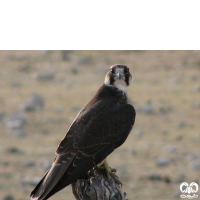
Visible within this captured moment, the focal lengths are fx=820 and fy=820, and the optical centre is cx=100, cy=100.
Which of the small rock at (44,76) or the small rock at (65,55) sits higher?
the small rock at (65,55)

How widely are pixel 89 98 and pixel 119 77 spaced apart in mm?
8276

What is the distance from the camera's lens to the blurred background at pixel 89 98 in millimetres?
12273

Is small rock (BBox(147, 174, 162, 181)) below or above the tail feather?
above

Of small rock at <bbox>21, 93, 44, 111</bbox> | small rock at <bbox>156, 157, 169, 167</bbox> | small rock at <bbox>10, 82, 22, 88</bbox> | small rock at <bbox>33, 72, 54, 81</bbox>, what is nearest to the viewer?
small rock at <bbox>156, 157, 169, 167</bbox>

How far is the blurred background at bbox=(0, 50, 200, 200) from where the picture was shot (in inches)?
483

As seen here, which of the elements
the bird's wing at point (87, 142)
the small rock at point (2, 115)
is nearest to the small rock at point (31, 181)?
the small rock at point (2, 115)

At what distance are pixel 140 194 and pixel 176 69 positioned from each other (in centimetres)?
738

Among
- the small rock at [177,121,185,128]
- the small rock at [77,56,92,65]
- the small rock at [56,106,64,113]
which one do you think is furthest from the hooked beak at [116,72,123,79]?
the small rock at [77,56,92,65]

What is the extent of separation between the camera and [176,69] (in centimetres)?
1867

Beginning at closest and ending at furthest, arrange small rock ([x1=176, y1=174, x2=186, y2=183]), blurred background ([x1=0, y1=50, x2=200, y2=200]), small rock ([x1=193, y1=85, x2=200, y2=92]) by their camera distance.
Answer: small rock ([x1=176, y1=174, x2=186, y2=183]) < blurred background ([x1=0, y1=50, x2=200, y2=200]) < small rock ([x1=193, y1=85, x2=200, y2=92])

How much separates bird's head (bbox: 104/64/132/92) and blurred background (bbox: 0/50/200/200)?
3.96 m

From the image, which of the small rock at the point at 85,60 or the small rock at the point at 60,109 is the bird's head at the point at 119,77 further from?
the small rock at the point at 85,60

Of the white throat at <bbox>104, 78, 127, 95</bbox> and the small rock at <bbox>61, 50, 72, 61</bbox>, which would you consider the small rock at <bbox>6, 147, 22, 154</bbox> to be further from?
the small rock at <bbox>61, 50, 72, 61</bbox>
